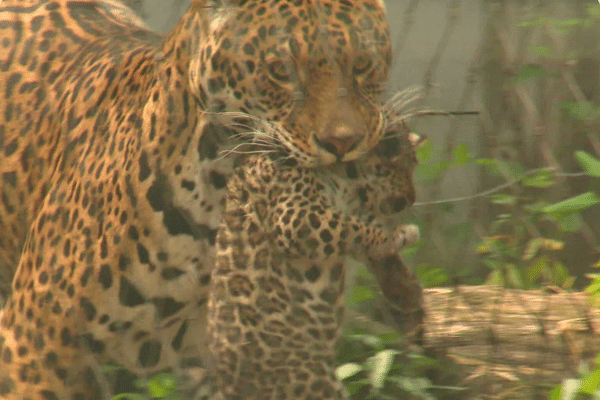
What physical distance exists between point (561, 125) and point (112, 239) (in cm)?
271

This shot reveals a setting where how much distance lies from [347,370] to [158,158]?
1.05 m

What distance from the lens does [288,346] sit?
10.3 feet

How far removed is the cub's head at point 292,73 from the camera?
288cm

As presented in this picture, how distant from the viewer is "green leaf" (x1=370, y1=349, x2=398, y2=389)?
327 cm

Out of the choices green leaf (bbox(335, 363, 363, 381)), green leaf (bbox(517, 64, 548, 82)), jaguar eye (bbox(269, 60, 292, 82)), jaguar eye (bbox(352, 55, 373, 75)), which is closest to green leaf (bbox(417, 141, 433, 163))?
green leaf (bbox(517, 64, 548, 82))

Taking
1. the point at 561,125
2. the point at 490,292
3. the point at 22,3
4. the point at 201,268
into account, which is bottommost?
the point at 490,292

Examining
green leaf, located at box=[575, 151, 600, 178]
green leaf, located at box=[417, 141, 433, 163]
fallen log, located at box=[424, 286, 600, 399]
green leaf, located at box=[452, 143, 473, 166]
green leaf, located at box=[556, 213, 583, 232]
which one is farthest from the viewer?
green leaf, located at box=[417, 141, 433, 163]

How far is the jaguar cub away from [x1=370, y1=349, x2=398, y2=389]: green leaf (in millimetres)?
147

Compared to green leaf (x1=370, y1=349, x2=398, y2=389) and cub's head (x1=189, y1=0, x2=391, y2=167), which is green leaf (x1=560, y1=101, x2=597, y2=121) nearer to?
cub's head (x1=189, y1=0, x2=391, y2=167)

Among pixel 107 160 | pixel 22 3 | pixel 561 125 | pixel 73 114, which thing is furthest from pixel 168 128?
pixel 561 125

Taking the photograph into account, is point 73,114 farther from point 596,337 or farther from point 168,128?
point 596,337

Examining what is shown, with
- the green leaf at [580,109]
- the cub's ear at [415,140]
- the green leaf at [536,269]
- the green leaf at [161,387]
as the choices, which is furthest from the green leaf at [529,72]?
the green leaf at [161,387]

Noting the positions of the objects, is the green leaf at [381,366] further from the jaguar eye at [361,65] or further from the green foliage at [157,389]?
the jaguar eye at [361,65]

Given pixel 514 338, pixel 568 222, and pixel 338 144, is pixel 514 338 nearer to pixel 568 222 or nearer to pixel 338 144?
pixel 568 222
